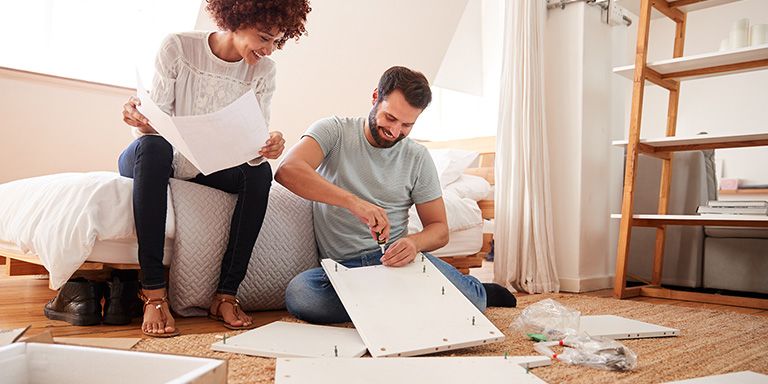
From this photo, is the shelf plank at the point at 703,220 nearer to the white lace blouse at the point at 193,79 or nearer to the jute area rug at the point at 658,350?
the jute area rug at the point at 658,350

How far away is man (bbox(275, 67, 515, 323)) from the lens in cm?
153

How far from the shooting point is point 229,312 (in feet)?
4.99

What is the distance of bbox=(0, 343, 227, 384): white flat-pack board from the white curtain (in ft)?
6.25

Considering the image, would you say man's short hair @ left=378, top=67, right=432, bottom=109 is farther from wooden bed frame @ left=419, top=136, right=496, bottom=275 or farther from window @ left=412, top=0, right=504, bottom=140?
window @ left=412, top=0, right=504, bottom=140

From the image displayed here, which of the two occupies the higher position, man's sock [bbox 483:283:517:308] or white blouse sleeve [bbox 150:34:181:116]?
white blouse sleeve [bbox 150:34:181:116]

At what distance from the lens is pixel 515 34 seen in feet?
8.35

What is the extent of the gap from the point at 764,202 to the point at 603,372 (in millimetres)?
1576

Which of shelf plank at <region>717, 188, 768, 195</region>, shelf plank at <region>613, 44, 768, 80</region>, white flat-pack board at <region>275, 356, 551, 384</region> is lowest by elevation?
white flat-pack board at <region>275, 356, 551, 384</region>

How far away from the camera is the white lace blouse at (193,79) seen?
1504mm

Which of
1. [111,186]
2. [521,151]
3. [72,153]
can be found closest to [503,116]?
[521,151]

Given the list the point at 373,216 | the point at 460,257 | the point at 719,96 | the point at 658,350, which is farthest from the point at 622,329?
the point at 719,96

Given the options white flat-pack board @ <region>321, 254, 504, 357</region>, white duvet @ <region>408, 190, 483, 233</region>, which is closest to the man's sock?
white duvet @ <region>408, 190, 483, 233</region>

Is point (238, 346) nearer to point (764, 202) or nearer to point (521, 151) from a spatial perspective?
point (521, 151)

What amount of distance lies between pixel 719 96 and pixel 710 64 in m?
0.66
